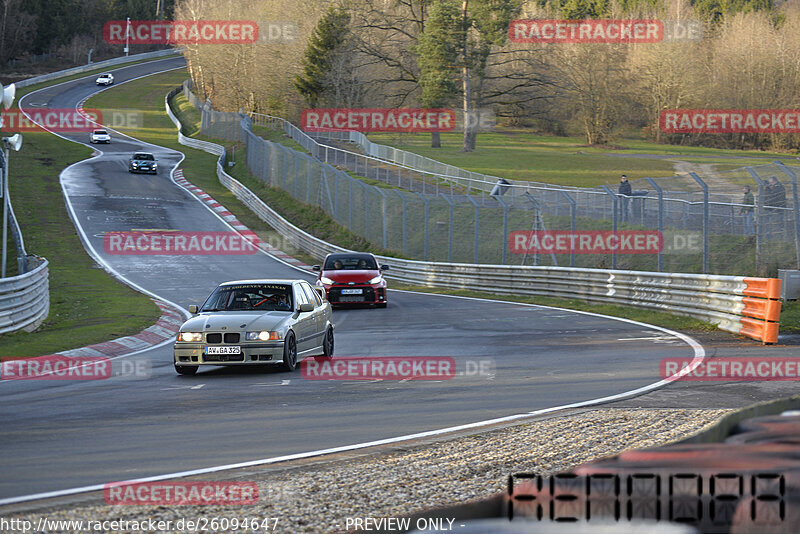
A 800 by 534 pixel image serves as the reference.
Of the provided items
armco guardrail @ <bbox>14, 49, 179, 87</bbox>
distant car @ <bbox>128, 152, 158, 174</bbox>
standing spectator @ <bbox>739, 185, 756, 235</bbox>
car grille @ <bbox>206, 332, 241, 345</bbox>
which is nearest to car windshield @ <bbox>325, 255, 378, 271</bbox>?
standing spectator @ <bbox>739, 185, 756, 235</bbox>

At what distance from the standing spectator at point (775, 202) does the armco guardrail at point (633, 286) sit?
2.01 m

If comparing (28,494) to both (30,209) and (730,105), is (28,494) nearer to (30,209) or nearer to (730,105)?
(30,209)

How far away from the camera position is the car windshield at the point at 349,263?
26.9 meters

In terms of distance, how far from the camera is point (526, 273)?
28250 millimetres

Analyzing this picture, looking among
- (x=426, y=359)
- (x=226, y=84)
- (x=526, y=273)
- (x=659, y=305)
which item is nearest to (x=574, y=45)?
(x=226, y=84)

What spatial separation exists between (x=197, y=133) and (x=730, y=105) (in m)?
51.5

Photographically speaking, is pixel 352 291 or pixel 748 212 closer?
pixel 748 212

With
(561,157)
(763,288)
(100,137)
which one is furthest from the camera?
(561,157)

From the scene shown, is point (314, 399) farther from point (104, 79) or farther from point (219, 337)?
point (104, 79)

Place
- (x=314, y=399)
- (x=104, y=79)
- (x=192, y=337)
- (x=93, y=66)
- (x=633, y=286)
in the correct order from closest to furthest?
(x=314, y=399), (x=192, y=337), (x=633, y=286), (x=104, y=79), (x=93, y=66)

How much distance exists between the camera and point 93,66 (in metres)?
122

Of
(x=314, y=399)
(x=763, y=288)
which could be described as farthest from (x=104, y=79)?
(x=314, y=399)

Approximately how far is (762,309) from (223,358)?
29.8 ft

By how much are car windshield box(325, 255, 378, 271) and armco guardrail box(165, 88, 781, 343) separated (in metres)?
4.61
